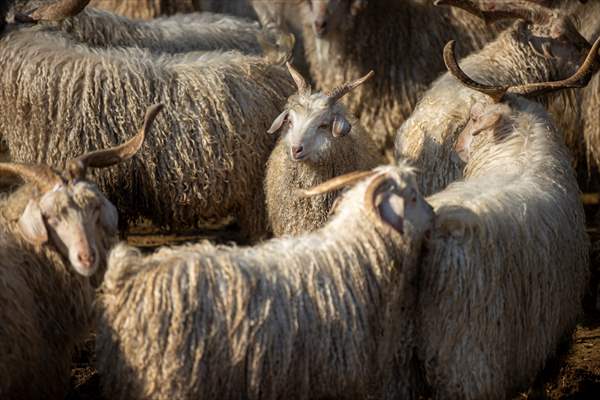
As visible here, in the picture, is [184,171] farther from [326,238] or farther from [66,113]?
[326,238]

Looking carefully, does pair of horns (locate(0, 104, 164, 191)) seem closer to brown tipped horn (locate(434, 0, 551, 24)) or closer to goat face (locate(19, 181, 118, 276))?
goat face (locate(19, 181, 118, 276))

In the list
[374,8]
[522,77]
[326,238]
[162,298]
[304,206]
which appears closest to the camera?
[162,298]

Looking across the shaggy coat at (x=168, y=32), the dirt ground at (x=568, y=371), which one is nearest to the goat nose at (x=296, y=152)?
the dirt ground at (x=568, y=371)

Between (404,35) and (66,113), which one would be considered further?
(404,35)

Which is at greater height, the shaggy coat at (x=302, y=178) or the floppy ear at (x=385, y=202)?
the floppy ear at (x=385, y=202)

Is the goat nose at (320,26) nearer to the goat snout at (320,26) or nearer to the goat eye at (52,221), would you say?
the goat snout at (320,26)

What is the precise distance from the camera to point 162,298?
13.0 ft

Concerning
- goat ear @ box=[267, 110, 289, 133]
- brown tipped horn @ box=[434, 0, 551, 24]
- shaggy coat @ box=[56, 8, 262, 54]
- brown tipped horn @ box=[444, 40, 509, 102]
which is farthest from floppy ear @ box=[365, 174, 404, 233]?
shaggy coat @ box=[56, 8, 262, 54]

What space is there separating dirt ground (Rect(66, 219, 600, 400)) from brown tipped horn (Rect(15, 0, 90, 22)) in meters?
2.00

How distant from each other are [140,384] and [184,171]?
2137 mm

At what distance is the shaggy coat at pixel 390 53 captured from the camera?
7355 millimetres

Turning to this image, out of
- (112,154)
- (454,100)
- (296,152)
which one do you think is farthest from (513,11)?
(112,154)

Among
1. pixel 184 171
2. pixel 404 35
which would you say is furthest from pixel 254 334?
pixel 404 35

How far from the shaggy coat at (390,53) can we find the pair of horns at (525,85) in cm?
168
